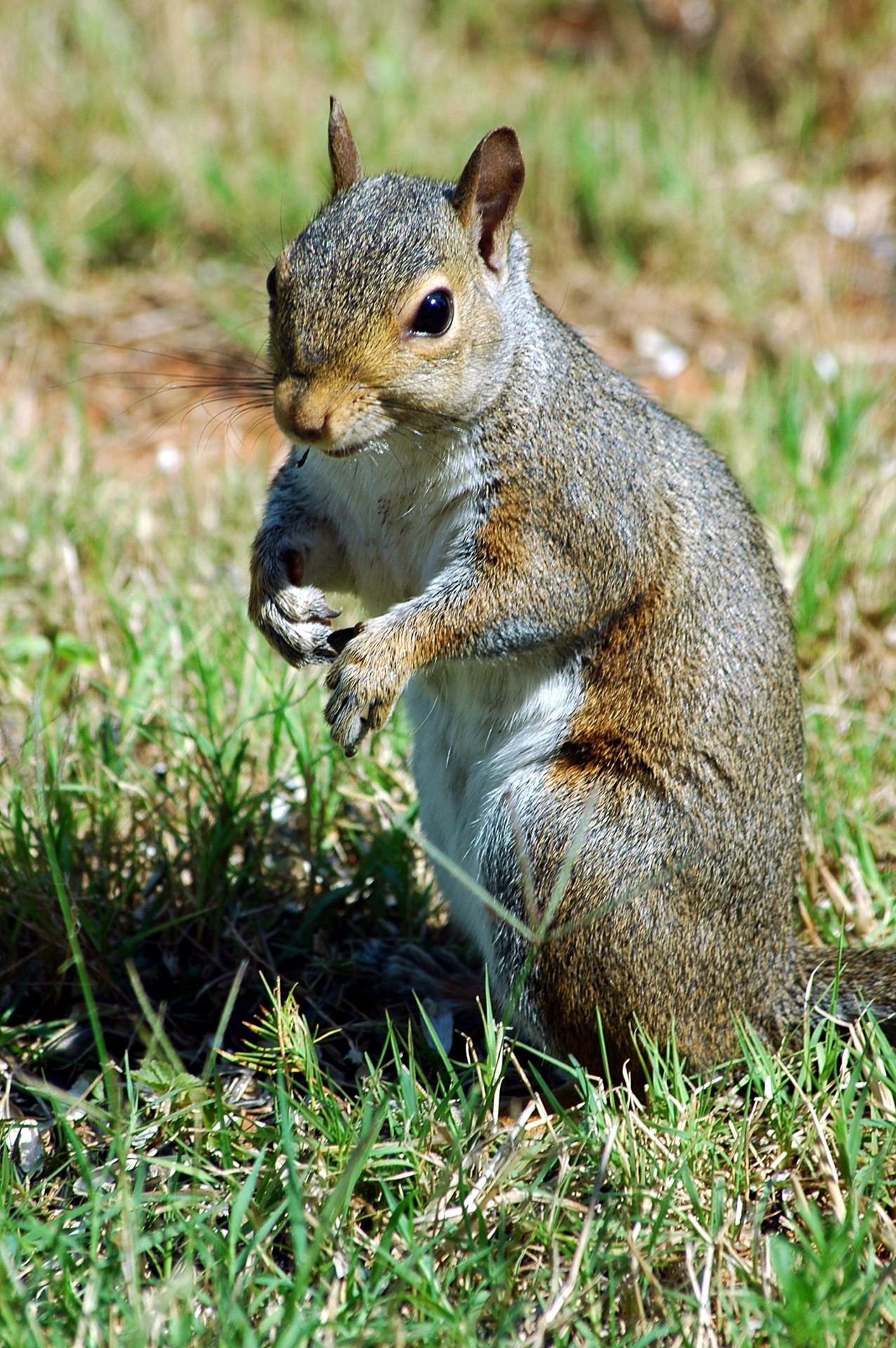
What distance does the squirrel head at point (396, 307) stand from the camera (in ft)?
7.95

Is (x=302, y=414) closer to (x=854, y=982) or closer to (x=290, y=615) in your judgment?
(x=290, y=615)

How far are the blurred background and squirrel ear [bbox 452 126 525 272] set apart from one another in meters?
0.56

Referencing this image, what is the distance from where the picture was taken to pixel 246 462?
4.90m

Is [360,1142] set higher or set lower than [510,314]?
lower

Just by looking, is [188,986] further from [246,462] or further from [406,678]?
[246,462]

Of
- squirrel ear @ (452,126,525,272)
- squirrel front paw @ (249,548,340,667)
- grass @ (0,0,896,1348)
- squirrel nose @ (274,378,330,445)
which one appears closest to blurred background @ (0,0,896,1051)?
grass @ (0,0,896,1348)

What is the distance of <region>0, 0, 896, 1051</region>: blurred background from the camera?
10.9 feet

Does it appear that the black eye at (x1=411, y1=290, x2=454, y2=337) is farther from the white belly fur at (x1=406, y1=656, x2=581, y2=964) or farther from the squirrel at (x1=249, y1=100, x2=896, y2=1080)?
the white belly fur at (x1=406, y1=656, x2=581, y2=964)

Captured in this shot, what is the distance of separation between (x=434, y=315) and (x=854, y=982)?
1.54 m

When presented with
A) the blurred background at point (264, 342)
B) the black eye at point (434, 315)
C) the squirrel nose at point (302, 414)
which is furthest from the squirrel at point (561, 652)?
the blurred background at point (264, 342)

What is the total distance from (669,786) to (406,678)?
1.82ft

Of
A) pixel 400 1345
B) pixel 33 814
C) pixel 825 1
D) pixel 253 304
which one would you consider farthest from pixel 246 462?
pixel 825 1

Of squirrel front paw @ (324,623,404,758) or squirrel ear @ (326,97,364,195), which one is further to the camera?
squirrel ear @ (326,97,364,195)

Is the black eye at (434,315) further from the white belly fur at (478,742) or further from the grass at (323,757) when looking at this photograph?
the white belly fur at (478,742)
